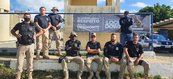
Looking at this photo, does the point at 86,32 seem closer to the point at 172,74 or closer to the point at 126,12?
the point at 126,12

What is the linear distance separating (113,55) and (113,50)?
172 mm

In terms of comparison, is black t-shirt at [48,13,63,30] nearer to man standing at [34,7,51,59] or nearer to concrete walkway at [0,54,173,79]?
man standing at [34,7,51,59]

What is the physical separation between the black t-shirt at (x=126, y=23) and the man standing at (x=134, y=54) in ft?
4.77

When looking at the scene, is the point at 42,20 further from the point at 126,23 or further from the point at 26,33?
the point at 126,23

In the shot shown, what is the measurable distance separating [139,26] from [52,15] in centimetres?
345

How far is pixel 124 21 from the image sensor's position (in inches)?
460

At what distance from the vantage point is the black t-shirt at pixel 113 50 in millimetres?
10294

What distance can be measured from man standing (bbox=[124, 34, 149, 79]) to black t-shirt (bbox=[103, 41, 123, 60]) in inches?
7.9

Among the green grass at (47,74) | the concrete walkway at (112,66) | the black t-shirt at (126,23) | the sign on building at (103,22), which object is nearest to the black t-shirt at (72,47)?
the concrete walkway at (112,66)

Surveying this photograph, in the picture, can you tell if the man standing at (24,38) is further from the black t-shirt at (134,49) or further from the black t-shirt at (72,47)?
the black t-shirt at (134,49)

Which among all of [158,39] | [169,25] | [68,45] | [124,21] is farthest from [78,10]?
[169,25]

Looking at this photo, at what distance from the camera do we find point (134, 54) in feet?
Result: 33.9

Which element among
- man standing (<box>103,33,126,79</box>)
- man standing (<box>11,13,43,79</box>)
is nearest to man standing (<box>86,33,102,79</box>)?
man standing (<box>103,33,126,79</box>)

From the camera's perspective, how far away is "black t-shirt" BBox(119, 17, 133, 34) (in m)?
11.7
